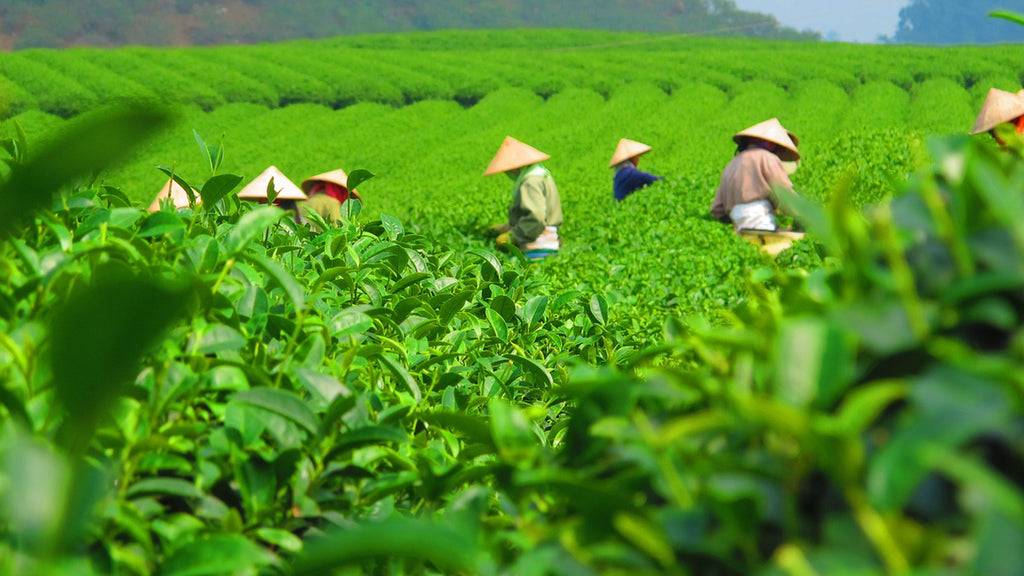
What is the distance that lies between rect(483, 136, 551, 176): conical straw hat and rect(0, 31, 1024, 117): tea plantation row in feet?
60.9

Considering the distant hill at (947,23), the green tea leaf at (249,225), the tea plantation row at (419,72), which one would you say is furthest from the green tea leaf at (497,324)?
the distant hill at (947,23)

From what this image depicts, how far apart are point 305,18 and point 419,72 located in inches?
2379

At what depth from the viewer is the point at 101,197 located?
69.8 inches

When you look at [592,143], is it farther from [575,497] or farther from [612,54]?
[575,497]

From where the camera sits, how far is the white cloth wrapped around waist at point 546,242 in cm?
770

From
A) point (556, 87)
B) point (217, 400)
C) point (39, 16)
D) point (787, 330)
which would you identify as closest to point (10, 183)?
point (787, 330)

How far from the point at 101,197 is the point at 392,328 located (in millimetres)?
502

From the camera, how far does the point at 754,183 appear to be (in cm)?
723

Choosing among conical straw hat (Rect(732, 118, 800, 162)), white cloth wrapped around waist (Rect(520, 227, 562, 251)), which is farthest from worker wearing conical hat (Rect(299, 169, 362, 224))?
conical straw hat (Rect(732, 118, 800, 162))

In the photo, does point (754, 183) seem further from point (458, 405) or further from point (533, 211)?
point (458, 405)

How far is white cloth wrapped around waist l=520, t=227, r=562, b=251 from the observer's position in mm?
7698

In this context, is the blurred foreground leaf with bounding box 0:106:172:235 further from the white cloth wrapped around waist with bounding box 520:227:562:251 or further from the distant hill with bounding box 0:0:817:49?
the distant hill with bounding box 0:0:817:49

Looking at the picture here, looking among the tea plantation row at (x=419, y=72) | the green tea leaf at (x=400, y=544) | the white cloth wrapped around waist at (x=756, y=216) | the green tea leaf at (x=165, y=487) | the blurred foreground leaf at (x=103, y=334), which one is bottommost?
the tea plantation row at (x=419, y=72)

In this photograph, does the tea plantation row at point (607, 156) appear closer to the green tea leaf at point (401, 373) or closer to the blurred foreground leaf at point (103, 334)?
the green tea leaf at point (401, 373)
